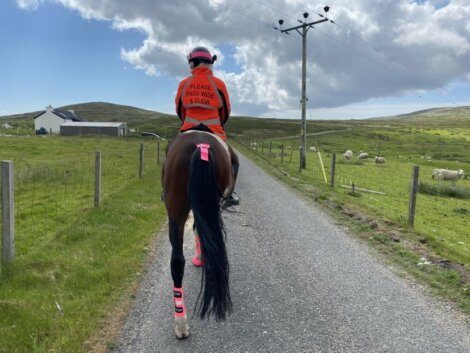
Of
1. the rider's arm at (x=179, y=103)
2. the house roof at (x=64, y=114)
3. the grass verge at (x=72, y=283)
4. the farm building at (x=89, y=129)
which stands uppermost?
the house roof at (x=64, y=114)

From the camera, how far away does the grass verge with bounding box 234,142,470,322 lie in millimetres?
6434

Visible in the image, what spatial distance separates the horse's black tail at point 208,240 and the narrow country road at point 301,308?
1.45 ft

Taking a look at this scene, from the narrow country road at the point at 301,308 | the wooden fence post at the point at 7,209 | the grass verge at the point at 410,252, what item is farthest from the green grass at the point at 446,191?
the wooden fence post at the point at 7,209

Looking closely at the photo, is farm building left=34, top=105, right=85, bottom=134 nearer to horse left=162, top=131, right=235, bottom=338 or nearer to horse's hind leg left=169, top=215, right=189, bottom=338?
horse left=162, top=131, right=235, bottom=338

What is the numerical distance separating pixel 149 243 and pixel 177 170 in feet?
13.5

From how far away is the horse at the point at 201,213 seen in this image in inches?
186

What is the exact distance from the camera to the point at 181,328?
4.73 m

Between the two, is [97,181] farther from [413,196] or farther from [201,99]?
[413,196]

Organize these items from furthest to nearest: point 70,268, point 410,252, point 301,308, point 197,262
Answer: point 410,252 → point 197,262 → point 70,268 → point 301,308

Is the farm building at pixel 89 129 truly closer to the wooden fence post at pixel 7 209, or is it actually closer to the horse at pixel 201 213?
the wooden fence post at pixel 7 209

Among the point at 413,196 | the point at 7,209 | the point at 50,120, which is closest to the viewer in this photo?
the point at 7,209

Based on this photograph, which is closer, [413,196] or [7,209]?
[7,209]

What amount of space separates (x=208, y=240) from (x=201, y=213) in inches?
12.9

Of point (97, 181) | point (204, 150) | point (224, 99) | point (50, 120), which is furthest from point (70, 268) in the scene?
point (50, 120)
